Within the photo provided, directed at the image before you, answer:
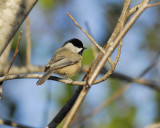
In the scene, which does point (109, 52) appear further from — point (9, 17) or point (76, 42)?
point (76, 42)

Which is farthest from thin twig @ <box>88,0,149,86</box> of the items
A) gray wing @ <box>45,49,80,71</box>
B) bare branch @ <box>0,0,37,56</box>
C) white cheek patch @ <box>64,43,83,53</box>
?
white cheek patch @ <box>64,43,83,53</box>

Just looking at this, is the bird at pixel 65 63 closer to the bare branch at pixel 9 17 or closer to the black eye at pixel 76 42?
the black eye at pixel 76 42

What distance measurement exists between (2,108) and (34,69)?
152cm

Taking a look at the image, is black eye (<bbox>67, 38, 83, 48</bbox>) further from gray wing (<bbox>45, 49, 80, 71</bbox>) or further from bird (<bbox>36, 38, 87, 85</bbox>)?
gray wing (<bbox>45, 49, 80, 71</bbox>)

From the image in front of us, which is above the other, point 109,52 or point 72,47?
point 109,52

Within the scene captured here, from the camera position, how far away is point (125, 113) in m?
5.20

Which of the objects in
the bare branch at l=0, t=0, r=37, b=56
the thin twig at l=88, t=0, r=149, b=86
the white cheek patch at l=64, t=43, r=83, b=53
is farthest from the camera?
the white cheek patch at l=64, t=43, r=83, b=53

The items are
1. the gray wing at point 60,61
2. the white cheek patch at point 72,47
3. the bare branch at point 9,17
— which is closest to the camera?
the bare branch at point 9,17

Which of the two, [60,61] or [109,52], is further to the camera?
[60,61]

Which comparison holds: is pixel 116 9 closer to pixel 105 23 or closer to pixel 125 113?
pixel 105 23

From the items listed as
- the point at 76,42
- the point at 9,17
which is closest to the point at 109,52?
the point at 9,17

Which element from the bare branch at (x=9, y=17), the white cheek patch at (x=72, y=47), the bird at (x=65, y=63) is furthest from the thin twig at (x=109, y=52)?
the white cheek patch at (x=72, y=47)

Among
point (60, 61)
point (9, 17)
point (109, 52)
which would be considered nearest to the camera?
point (109, 52)

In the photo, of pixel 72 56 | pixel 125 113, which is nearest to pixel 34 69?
pixel 72 56
